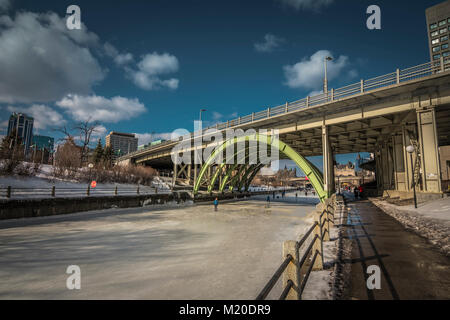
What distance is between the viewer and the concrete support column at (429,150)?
46.2 ft

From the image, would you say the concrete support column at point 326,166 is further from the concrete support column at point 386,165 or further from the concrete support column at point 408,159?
the concrete support column at point 386,165

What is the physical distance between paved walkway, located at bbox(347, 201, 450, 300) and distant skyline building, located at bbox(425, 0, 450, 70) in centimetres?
9899

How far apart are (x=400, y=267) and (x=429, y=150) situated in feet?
48.0

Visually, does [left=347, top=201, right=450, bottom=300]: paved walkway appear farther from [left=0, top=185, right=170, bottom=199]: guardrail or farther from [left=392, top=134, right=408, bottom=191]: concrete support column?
[left=0, top=185, right=170, bottom=199]: guardrail

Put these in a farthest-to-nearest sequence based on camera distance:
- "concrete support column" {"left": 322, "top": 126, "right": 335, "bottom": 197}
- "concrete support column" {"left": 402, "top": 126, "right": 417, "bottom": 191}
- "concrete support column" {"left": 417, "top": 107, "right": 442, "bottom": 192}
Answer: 1. "concrete support column" {"left": 322, "top": 126, "right": 335, "bottom": 197}
2. "concrete support column" {"left": 402, "top": 126, "right": 417, "bottom": 191}
3. "concrete support column" {"left": 417, "top": 107, "right": 442, "bottom": 192}

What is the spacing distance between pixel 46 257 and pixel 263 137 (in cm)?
2052

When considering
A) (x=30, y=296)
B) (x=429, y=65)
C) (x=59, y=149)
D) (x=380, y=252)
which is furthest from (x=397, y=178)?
(x=59, y=149)

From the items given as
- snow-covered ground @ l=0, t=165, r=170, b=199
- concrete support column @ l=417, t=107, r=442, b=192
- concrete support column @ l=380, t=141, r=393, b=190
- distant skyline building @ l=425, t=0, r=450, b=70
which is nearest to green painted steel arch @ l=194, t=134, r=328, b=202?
concrete support column @ l=417, t=107, r=442, b=192

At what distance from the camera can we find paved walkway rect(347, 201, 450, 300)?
12.1ft

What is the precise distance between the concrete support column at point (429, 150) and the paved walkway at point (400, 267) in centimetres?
956

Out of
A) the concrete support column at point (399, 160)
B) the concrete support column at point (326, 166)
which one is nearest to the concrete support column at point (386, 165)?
the concrete support column at point (399, 160)

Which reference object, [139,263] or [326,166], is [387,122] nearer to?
[326,166]

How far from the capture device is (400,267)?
484cm
